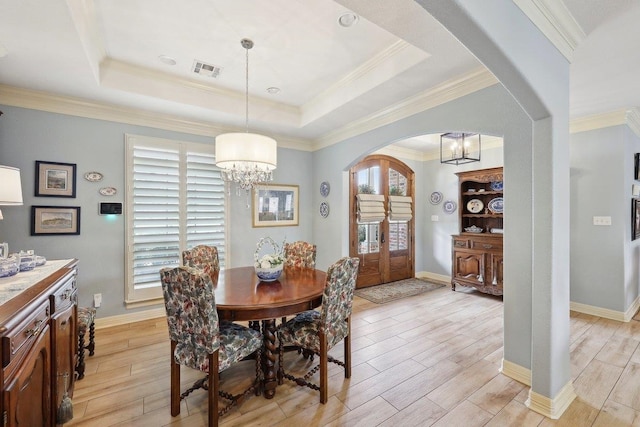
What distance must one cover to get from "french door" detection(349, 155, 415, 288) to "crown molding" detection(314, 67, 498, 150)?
125 centimetres

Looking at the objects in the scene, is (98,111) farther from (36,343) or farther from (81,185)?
(36,343)

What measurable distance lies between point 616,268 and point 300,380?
4209 mm

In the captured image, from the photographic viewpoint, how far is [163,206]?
3.67 m

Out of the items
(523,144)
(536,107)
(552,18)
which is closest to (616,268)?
(523,144)

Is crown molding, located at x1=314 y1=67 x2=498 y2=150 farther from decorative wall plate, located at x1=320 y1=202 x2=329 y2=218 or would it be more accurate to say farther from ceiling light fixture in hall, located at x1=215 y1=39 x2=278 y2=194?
ceiling light fixture in hall, located at x1=215 y1=39 x2=278 y2=194

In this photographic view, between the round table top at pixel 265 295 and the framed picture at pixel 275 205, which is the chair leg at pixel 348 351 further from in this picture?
the framed picture at pixel 275 205

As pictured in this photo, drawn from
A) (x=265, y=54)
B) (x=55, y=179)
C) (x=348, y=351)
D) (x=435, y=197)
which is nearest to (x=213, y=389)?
(x=348, y=351)

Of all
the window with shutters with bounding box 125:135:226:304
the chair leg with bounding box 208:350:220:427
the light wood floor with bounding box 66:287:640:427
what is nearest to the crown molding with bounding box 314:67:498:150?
the window with shutters with bounding box 125:135:226:304

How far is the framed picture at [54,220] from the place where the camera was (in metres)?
3.02

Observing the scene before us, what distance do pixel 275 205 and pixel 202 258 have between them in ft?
5.42

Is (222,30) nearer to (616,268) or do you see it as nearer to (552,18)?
(552,18)

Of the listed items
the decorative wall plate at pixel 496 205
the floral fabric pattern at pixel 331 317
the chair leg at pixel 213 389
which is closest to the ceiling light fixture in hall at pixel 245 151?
the floral fabric pattern at pixel 331 317

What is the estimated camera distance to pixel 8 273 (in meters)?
1.72

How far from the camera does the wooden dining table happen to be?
193cm
